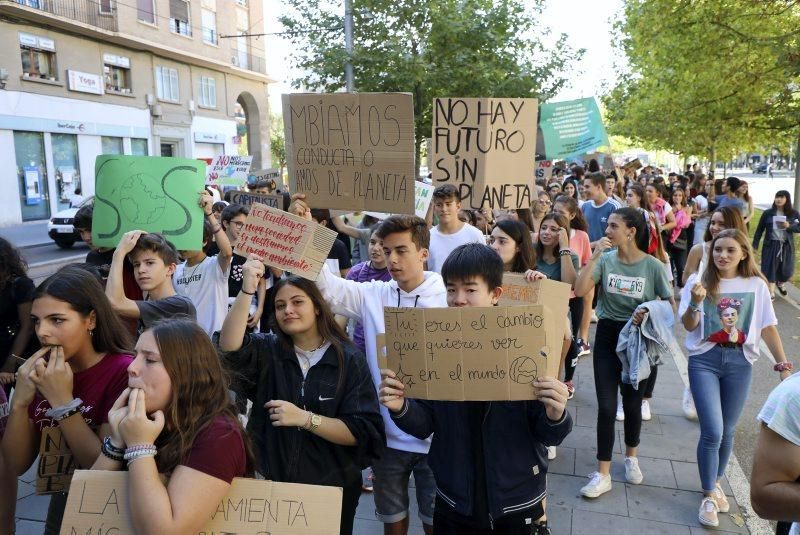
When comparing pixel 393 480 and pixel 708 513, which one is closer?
pixel 393 480

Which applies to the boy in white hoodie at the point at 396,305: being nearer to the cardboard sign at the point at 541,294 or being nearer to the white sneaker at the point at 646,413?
the cardboard sign at the point at 541,294

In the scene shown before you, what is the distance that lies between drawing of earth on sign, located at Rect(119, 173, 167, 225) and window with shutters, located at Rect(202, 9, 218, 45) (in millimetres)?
32675

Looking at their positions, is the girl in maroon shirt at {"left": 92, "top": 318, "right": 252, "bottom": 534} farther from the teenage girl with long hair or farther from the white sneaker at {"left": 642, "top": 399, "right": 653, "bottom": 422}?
the white sneaker at {"left": 642, "top": 399, "right": 653, "bottom": 422}

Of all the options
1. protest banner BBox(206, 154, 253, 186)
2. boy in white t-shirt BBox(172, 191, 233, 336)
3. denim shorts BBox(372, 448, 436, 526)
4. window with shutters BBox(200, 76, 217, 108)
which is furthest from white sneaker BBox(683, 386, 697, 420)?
window with shutters BBox(200, 76, 217, 108)

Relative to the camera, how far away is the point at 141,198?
379 centimetres

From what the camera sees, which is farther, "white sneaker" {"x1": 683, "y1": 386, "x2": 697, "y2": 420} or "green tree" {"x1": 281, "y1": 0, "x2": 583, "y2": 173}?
"green tree" {"x1": 281, "y1": 0, "x2": 583, "y2": 173}

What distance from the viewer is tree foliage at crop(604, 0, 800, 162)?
11.3 metres

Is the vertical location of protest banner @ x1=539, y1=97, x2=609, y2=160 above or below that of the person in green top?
above

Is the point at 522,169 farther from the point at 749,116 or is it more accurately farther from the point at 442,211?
the point at 749,116

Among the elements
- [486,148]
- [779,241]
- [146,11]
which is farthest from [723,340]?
[146,11]

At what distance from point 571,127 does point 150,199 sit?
852cm

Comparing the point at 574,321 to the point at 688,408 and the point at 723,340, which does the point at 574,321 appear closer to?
the point at 688,408

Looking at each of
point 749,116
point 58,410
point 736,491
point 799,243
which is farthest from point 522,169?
point 799,243

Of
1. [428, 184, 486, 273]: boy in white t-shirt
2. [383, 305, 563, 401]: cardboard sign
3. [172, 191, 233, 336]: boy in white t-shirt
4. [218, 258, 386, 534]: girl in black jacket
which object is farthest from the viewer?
[428, 184, 486, 273]: boy in white t-shirt
